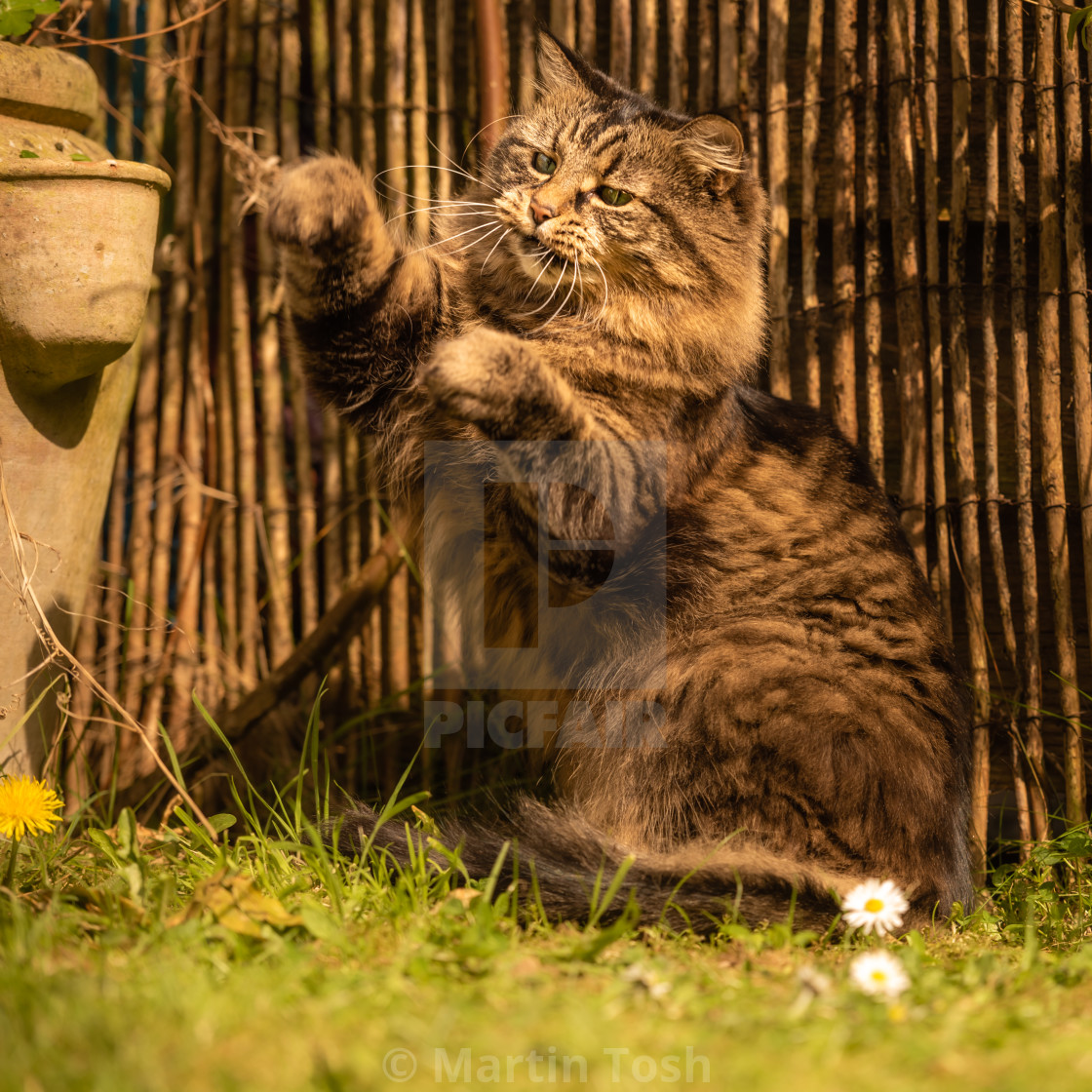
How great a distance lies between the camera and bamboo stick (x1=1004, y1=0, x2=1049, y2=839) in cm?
254

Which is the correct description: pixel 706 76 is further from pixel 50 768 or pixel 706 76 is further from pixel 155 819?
pixel 155 819

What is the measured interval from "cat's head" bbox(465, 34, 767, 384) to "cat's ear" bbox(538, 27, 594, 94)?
2cm

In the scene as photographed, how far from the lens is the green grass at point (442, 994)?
3.34 feet

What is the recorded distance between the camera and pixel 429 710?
3.01m

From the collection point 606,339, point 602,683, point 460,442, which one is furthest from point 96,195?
point 602,683

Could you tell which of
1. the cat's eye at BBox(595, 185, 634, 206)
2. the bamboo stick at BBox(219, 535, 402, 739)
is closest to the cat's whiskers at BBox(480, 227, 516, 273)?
the cat's eye at BBox(595, 185, 634, 206)

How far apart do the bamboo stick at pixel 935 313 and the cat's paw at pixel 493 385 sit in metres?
1.35

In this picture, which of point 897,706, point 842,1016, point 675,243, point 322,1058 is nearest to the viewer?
point 322,1058

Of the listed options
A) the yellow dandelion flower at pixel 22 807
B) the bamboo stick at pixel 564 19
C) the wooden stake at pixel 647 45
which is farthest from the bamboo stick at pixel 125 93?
the wooden stake at pixel 647 45

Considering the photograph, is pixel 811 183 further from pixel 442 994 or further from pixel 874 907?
pixel 442 994

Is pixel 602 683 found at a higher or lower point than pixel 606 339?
lower

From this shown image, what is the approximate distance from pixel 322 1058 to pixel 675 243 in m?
1.78

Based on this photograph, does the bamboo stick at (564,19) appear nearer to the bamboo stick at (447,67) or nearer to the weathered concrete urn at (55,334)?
the bamboo stick at (447,67)

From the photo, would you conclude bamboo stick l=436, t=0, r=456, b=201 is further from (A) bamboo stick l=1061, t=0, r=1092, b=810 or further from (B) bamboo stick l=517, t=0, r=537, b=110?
(A) bamboo stick l=1061, t=0, r=1092, b=810
